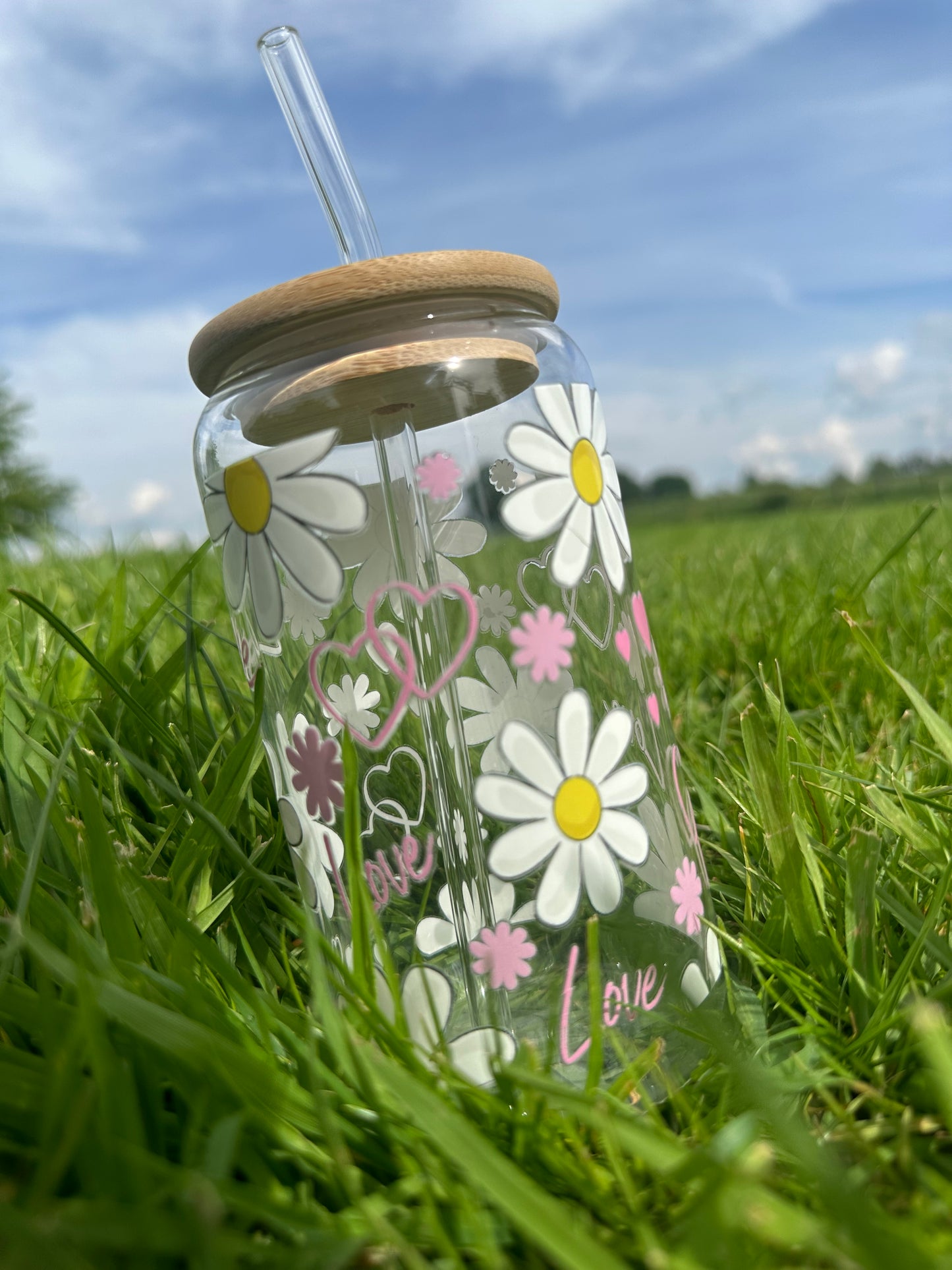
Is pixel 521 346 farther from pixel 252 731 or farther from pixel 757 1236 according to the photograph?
pixel 757 1236

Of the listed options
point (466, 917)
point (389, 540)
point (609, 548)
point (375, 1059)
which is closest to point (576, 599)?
point (609, 548)

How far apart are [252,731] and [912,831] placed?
50cm

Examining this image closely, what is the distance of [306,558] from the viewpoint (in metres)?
0.65

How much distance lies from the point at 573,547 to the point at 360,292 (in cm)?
22

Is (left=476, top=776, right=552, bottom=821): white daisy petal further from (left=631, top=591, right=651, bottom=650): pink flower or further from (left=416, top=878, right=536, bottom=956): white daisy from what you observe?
(left=631, top=591, right=651, bottom=650): pink flower

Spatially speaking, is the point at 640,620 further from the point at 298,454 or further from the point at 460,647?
the point at 298,454

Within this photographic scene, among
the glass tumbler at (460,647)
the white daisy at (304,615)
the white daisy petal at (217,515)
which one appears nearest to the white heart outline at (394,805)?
the glass tumbler at (460,647)

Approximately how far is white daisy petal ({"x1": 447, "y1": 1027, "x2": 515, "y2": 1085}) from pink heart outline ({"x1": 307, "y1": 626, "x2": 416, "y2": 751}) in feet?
0.66

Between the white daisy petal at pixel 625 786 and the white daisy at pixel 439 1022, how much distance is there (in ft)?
0.55

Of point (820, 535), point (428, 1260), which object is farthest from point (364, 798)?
point (820, 535)

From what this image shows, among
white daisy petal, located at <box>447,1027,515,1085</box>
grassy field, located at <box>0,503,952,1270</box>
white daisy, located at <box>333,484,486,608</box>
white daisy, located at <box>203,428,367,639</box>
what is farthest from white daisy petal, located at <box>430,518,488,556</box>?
white daisy petal, located at <box>447,1027,515,1085</box>

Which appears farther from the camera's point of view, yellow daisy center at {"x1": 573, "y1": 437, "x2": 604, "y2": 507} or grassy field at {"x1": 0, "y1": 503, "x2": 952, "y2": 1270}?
yellow daisy center at {"x1": 573, "y1": 437, "x2": 604, "y2": 507}

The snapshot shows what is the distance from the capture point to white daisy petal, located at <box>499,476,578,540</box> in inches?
25.9

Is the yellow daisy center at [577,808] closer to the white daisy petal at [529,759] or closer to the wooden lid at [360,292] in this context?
the white daisy petal at [529,759]
